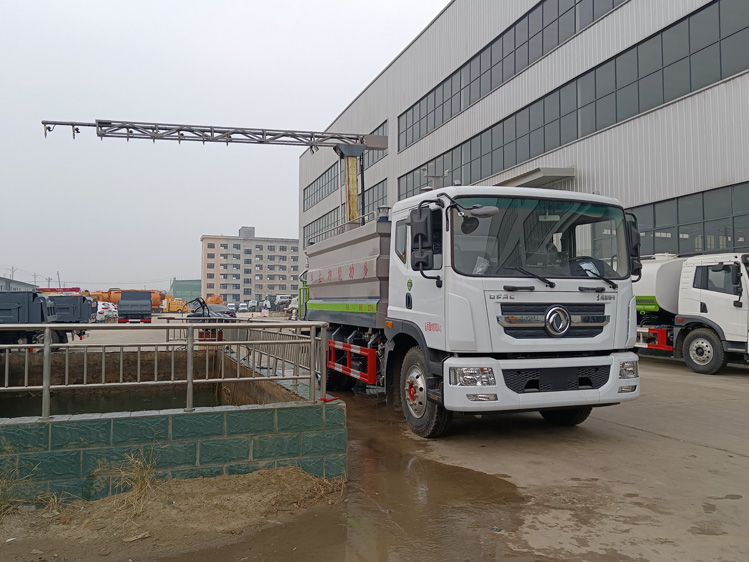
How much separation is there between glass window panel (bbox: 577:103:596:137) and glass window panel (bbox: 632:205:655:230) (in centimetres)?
325

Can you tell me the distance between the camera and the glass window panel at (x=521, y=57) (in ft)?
71.0

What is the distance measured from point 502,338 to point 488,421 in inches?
95.4

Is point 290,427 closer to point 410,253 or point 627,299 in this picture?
point 410,253

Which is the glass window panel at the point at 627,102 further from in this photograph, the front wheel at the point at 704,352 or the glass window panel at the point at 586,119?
the front wheel at the point at 704,352

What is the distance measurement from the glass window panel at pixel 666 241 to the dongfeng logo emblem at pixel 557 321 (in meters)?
12.7

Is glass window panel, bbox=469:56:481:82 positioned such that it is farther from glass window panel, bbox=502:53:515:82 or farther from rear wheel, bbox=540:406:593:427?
rear wheel, bbox=540:406:593:427

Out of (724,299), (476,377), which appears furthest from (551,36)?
(476,377)

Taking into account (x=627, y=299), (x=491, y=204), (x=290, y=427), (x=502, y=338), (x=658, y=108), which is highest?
(x=658, y=108)

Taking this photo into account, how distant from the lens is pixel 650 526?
13.4 ft

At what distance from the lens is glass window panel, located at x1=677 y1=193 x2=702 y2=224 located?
1577 cm

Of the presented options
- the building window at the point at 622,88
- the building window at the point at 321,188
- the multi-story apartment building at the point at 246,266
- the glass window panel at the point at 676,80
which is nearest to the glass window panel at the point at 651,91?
the building window at the point at 622,88

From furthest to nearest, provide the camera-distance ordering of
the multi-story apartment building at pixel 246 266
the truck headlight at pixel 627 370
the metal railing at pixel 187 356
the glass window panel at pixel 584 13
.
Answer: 1. the multi-story apartment building at pixel 246 266
2. the glass window panel at pixel 584 13
3. the truck headlight at pixel 627 370
4. the metal railing at pixel 187 356

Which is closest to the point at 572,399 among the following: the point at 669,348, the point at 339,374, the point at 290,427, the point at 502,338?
the point at 502,338

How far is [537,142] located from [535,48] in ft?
11.4
